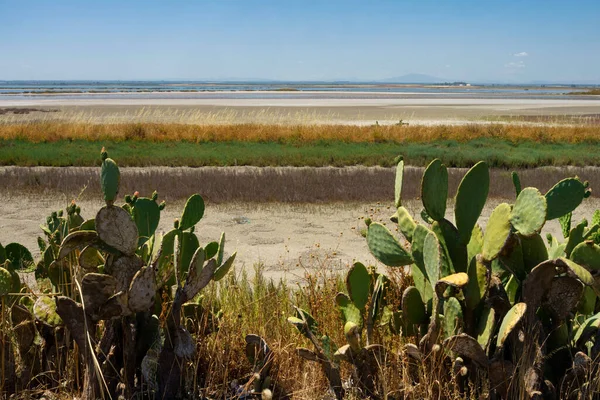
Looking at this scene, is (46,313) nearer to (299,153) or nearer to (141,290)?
(141,290)

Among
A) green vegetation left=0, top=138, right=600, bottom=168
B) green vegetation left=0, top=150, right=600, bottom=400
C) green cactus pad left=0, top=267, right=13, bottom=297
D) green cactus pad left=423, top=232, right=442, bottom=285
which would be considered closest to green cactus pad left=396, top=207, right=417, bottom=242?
green vegetation left=0, top=150, right=600, bottom=400

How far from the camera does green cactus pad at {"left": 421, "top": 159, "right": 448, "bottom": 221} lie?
11.0ft

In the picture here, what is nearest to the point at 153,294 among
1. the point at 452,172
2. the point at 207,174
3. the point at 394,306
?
the point at 394,306

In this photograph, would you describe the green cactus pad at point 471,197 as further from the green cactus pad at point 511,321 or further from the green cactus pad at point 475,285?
the green cactus pad at point 511,321

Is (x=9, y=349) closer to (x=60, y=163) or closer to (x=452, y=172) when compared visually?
(x=452, y=172)

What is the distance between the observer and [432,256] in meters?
3.16

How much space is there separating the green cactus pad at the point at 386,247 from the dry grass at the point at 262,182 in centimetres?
849

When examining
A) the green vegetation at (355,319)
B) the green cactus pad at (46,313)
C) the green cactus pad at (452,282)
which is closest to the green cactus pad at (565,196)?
the green vegetation at (355,319)

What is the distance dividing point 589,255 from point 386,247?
0.98 metres

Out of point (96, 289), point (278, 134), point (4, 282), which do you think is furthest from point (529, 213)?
point (278, 134)

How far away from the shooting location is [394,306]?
405 centimetres

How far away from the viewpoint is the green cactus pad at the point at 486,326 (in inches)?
125

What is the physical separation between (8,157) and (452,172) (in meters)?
11.2

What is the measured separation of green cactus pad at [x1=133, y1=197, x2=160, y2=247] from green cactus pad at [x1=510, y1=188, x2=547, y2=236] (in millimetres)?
1907
